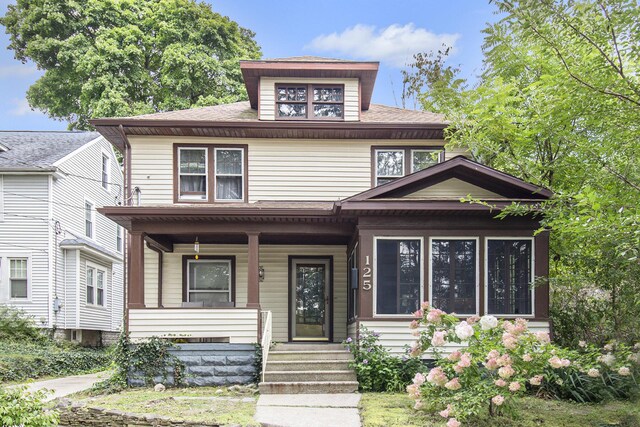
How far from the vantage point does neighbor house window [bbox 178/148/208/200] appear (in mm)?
11680

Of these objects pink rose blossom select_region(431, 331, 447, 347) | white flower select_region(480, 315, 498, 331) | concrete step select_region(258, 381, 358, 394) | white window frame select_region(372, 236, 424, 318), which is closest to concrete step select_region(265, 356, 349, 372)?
concrete step select_region(258, 381, 358, 394)

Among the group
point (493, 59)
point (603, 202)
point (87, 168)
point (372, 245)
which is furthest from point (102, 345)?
point (603, 202)

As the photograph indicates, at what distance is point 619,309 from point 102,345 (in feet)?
56.6

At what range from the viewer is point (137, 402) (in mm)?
8125

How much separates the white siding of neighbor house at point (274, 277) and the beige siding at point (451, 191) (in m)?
3.15

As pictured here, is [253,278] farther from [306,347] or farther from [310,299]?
[310,299]

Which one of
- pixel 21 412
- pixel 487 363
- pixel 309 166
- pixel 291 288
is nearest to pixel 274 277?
pixel 291 288

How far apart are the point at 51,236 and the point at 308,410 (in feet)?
39.9

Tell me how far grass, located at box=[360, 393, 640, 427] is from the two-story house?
6.45 feet

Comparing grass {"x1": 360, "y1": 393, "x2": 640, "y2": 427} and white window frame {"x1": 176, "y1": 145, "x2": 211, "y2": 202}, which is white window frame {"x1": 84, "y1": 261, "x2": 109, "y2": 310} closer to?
white window frame {"x1": 176, "y1": 145, "x2": 211, "y2": 202}

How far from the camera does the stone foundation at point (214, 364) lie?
31.7ft

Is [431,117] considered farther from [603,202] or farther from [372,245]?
[603,202]

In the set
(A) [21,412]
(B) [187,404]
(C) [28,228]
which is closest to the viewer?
(A) [21,412]

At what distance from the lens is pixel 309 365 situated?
30.7ft
